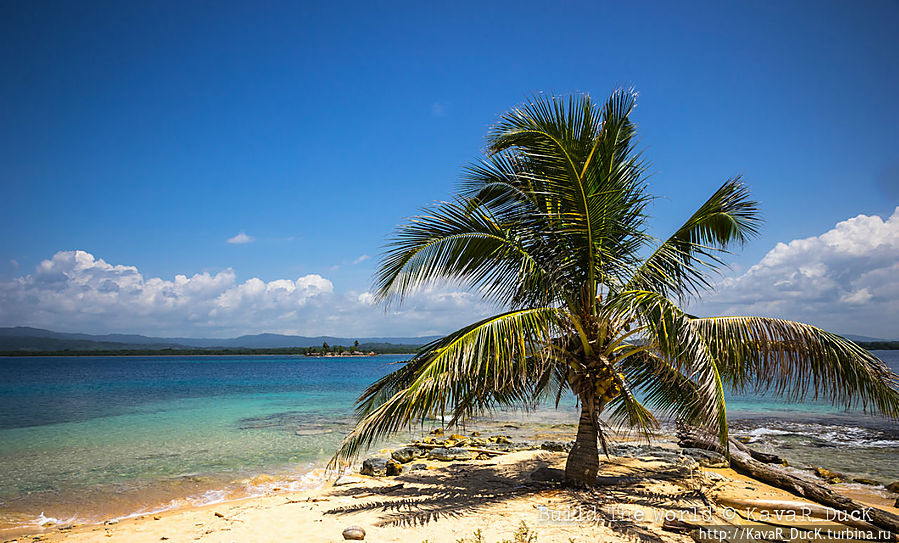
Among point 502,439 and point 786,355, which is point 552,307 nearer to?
point 786,355

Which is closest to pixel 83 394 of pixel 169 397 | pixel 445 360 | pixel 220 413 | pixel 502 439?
pixel 169 397

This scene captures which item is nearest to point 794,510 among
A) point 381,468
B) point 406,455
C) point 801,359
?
point 801,359

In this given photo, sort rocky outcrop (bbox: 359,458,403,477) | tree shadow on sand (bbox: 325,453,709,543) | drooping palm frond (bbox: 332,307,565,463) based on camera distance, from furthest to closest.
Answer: rocky outcrop (bbox: 359,458,403,477) < tree shadow on sand (bbox: 325,453,709,543) < drooping palm frond (bbox: 332,307,565,463)

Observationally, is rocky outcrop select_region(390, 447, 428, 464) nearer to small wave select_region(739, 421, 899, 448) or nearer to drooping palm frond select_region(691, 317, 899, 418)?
drooping palm frond select_region(691, 317, 899, 418)

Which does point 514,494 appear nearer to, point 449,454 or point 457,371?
point 457,371

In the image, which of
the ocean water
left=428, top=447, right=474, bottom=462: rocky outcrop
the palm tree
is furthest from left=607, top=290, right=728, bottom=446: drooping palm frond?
left=428, top=447, right=474, bottom=462: rocky outcrop

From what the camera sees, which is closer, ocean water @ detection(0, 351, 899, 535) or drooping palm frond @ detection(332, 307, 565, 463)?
drooping palm frond @ detection(332, 307, 565, 463)

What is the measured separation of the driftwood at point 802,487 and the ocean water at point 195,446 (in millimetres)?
2968

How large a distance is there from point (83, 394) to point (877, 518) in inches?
1506

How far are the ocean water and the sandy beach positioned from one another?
5.10ft

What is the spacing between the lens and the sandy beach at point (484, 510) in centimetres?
582

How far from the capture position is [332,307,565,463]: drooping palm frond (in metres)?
5.42

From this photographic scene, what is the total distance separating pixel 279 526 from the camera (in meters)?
6.70

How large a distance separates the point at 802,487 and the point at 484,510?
17.7ft
